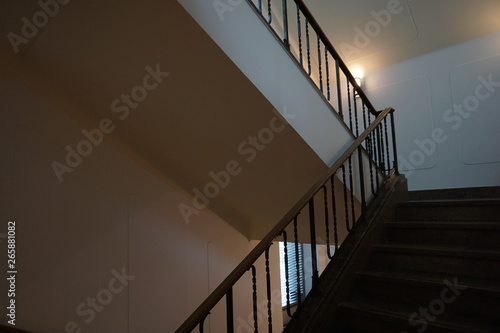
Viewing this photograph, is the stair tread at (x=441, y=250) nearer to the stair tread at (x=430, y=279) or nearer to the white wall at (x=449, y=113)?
the stair tread at (x=430, y=279)

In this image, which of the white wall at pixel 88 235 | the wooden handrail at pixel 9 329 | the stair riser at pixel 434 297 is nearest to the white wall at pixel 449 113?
the stair riser at pixel 434 297

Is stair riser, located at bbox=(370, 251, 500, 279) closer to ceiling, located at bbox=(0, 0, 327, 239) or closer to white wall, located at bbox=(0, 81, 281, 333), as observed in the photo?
ceiling, located at bbox=(0, 0, 327, 239)

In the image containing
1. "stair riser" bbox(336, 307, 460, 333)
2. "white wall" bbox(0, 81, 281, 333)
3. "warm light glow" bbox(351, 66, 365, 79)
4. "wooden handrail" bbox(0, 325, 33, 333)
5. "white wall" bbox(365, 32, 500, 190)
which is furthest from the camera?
"warm light glow" bbox(351, 66, 365, 79)

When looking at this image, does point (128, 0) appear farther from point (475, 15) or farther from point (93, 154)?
point (475, 15)

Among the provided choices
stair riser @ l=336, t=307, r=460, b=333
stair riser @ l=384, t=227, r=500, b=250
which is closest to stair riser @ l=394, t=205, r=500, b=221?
stair riser @ l=384, t=227, r=500, b=250

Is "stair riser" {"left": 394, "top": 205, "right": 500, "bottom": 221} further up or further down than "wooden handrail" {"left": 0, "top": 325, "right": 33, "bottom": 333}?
further up

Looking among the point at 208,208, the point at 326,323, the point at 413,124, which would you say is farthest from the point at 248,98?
the point at 413,124

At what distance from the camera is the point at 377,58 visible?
15.6 ft

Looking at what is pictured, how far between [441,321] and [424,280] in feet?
0.90

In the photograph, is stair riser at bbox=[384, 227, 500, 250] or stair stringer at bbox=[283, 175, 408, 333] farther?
stair riser at bbox=[384, 227, 500, 250]

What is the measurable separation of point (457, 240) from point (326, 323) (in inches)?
45.2

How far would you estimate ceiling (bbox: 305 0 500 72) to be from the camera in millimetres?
3930

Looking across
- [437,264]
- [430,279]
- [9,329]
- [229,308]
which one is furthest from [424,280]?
[9,329]

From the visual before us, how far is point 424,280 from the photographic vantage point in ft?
6.56
